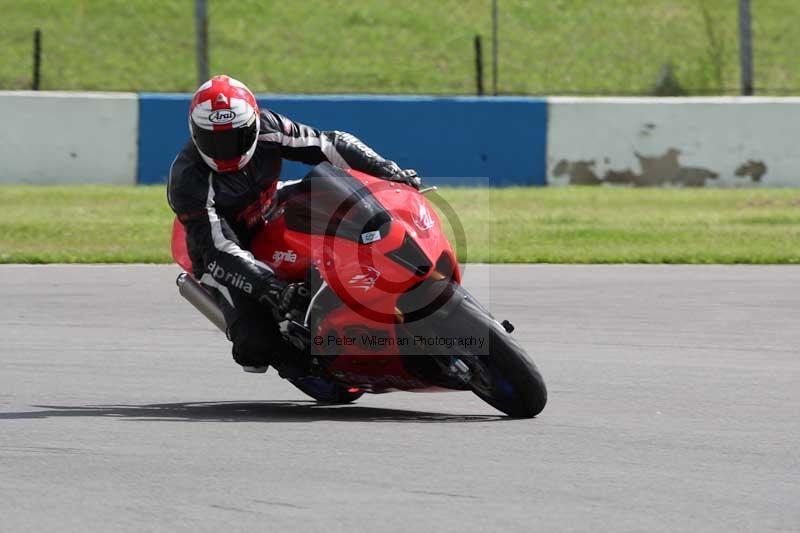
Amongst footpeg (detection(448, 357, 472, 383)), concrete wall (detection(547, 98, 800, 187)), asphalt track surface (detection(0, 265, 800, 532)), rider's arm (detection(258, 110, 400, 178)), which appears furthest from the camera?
concrete wall (detection(547, 98, 800, 187))

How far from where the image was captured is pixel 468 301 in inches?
223

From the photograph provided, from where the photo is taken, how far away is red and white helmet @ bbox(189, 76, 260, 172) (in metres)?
6.01

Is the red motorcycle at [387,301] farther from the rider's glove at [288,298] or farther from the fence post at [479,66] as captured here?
the fence post at [479,66]

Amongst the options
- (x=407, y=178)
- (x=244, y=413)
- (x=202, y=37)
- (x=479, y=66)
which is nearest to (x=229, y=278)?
(x=244, y=413)

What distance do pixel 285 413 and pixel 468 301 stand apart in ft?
3.64

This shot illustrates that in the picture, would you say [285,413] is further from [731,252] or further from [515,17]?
[515,17]

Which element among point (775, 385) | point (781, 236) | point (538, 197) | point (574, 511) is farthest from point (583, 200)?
point (574, 511)

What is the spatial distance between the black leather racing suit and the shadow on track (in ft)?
0.92

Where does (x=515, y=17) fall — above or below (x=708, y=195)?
above

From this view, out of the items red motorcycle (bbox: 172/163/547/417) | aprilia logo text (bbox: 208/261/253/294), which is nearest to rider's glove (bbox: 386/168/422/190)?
red motorcycle (bbox: 172/163/547/417)

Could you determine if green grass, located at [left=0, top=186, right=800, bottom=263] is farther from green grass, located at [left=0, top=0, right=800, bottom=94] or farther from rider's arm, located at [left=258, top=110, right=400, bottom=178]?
rider's arm, located at [left=258, top=110, right=400, bottom=178]

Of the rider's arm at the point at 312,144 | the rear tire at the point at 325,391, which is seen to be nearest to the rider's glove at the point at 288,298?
the rider's arm at the point at 312,144

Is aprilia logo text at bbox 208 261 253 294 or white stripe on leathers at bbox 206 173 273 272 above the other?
white stripe on leathers at bbox 206 173 273 272

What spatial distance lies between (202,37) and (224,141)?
9479 mm
